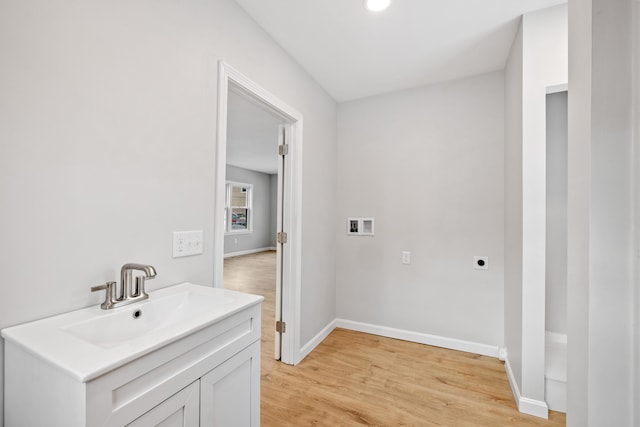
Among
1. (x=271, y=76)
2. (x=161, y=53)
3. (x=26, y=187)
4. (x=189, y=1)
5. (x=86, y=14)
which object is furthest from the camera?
(x=271, y=76)

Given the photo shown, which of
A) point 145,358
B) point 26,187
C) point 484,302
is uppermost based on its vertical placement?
point 26,187

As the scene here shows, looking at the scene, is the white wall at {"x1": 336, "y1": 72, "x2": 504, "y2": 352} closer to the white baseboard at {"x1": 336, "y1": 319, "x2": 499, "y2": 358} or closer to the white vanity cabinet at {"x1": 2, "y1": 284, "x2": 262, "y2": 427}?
the white baseboard at {"x1": 336, "y1": 319, "x2": 499, "y2": 358}

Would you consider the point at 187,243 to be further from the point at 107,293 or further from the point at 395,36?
the point at 395,36

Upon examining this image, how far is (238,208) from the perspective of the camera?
331 inches

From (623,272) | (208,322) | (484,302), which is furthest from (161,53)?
(484,302)

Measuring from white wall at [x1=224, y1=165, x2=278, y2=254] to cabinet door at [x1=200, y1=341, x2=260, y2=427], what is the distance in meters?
7.07

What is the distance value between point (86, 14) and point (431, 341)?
327cm

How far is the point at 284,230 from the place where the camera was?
7.82 feet

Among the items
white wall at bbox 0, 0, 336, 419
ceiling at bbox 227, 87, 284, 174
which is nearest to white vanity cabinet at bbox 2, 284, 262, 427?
white wall at bbox 0, 0, 336, 419

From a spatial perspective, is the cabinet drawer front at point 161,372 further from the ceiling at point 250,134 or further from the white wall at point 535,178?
the white wall at point 535,178

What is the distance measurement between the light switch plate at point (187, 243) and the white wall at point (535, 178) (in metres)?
2.01

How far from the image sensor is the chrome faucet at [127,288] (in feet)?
3.33

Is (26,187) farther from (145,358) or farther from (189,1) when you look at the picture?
(189,1)

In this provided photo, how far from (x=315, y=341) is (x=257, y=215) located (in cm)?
678
